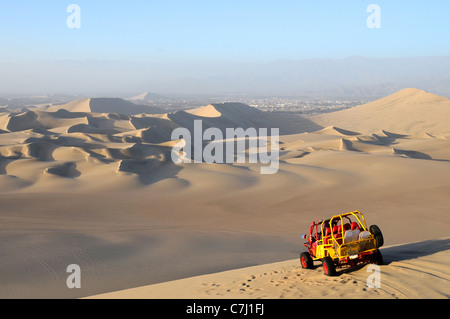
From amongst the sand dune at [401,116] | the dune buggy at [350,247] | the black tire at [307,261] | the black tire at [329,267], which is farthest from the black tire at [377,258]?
the sand dune at [401,116]

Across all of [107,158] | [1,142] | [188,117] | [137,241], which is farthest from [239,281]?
[188,117]

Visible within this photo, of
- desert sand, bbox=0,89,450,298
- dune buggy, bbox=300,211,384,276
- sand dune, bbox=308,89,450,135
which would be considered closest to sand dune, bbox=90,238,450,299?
desert sand, bbox=0,89,450,298

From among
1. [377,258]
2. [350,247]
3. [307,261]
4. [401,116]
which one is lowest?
[401,116]

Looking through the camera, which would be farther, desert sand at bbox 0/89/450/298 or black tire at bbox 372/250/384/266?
desert sand at bbox 0/89/450/298

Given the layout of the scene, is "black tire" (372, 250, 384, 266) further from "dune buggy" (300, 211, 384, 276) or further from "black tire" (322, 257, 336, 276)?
"black tire" (322, 257, 336, 276)

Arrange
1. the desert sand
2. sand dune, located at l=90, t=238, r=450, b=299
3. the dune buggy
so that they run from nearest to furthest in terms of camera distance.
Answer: sand dune, located at l=90, t=238, r=450, b=299 → the dune buggy → the desert sand

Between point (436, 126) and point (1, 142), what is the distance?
45.3 meters

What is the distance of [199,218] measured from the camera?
1473cm

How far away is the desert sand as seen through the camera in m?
7.94

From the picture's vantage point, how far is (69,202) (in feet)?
52.8

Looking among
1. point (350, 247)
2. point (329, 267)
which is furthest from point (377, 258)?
point (329, 267)

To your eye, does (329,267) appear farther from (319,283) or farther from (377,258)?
(377,258)

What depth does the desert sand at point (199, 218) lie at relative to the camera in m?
7.94
